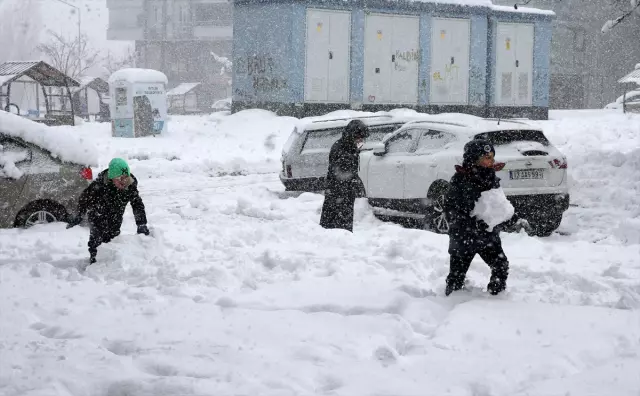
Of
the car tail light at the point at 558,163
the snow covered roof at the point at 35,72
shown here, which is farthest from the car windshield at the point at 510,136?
the snow covered roof at the point at 35,72

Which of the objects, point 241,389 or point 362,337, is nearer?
point 241,389

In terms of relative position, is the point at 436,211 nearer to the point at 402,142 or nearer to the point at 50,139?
the point at 402,142

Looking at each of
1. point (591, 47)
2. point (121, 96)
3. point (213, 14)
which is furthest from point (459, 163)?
point (213, 14)

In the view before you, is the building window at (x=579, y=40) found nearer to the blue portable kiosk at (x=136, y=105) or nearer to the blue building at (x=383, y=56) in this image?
the blue building at (x=383, y=56)

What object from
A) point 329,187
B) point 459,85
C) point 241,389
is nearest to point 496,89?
point 459,85

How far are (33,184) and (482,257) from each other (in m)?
5.58

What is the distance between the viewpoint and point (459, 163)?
1003 cm

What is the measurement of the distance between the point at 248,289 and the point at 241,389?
2.58m

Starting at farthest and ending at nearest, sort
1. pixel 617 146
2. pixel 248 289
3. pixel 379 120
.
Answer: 1. pixel 617 146
2. pixel 379 120
3. pixel 248 289

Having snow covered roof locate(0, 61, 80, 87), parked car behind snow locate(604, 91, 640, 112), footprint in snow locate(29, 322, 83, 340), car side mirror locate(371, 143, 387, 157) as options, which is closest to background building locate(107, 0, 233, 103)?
parked car behind snow locate(604, 91, 640, 112)

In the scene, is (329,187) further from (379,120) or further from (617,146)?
(617,146)

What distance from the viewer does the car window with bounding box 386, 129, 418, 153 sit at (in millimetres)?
11445

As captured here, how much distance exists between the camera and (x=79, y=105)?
44.4 metres

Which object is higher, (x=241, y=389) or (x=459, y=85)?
(x=459, y=85)
